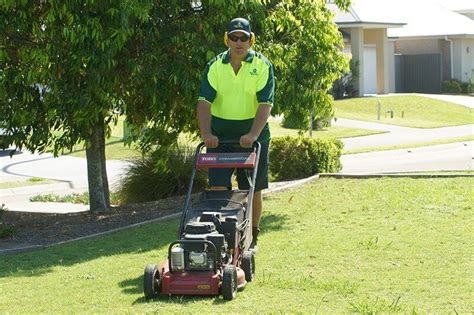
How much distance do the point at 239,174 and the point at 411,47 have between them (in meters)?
42.8

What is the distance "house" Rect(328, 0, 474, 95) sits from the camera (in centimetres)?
4503

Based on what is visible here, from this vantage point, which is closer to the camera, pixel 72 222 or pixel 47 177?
pixel 72 222

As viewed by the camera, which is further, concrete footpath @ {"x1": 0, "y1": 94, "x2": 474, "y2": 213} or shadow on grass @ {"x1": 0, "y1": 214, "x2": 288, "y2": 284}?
concrete footpath @ {"x1": 0, "y1": 94, "x2": 474, "y2": 213}

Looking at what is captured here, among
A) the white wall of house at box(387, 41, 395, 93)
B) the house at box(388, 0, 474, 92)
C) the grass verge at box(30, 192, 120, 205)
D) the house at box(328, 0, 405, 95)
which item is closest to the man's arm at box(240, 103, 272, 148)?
the grass verge at box(30, 192, 120, 205)

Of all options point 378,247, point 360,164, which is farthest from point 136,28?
point 360,164

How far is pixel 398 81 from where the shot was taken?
49.8m

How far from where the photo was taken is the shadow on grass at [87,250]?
9.45 m

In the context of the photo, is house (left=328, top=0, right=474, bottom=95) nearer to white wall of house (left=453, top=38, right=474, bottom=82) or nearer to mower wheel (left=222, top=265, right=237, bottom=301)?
white wall of house (left=453, top=38, right=474, bottom=82)

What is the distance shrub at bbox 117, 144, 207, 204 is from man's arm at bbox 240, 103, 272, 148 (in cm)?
676

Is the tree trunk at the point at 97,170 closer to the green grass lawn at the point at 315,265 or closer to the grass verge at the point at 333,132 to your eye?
the green grass lawn at the point at 315,265

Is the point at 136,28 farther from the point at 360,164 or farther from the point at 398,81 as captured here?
the point at 398,81

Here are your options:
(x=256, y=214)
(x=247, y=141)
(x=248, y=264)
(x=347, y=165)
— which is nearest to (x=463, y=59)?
(x=347, y=165)

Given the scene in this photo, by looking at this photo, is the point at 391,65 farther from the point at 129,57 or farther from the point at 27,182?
the point at 129,57

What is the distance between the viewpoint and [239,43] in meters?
8.55
